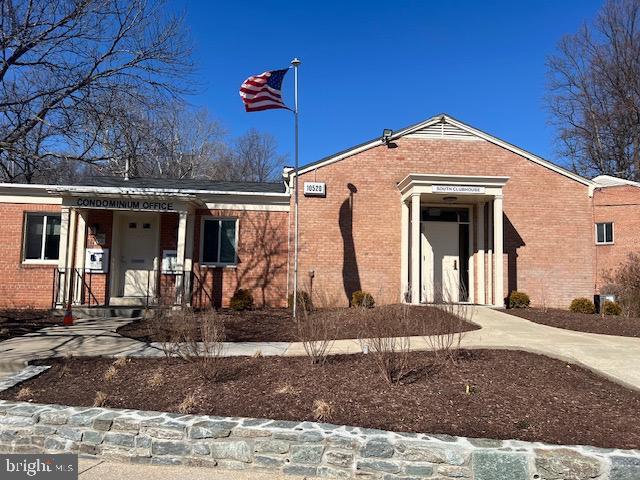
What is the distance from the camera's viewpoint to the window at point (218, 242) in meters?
14.2

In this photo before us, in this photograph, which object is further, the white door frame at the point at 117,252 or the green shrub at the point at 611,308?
the white door frame at the point at 117,252

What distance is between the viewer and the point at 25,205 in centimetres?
1370

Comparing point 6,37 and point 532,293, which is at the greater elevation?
point 6,37

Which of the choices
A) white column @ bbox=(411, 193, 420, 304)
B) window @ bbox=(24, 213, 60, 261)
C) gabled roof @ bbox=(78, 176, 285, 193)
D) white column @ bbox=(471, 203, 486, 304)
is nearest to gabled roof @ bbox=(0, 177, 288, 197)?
gabled roof @ bbox=(78, 176, 285, 193)

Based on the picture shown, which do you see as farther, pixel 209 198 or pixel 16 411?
pixel 209 198

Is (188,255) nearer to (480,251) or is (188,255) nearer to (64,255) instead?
(64,255)

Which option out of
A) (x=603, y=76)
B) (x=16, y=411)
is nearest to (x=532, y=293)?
(x=16, y=411)

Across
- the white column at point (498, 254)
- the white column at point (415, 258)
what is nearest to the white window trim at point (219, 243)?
the white column at point (415, 258)

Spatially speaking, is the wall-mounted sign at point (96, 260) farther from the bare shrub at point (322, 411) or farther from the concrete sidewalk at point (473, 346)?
the bare shrub at point (322, 411)

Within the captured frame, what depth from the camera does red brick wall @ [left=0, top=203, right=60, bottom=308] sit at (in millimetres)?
13445

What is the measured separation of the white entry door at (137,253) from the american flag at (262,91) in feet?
15.7

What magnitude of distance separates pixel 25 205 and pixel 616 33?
32.4m

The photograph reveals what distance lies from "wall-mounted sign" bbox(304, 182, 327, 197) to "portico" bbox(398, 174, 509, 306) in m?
2.45

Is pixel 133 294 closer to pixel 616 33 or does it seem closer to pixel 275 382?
pixel 275 382
